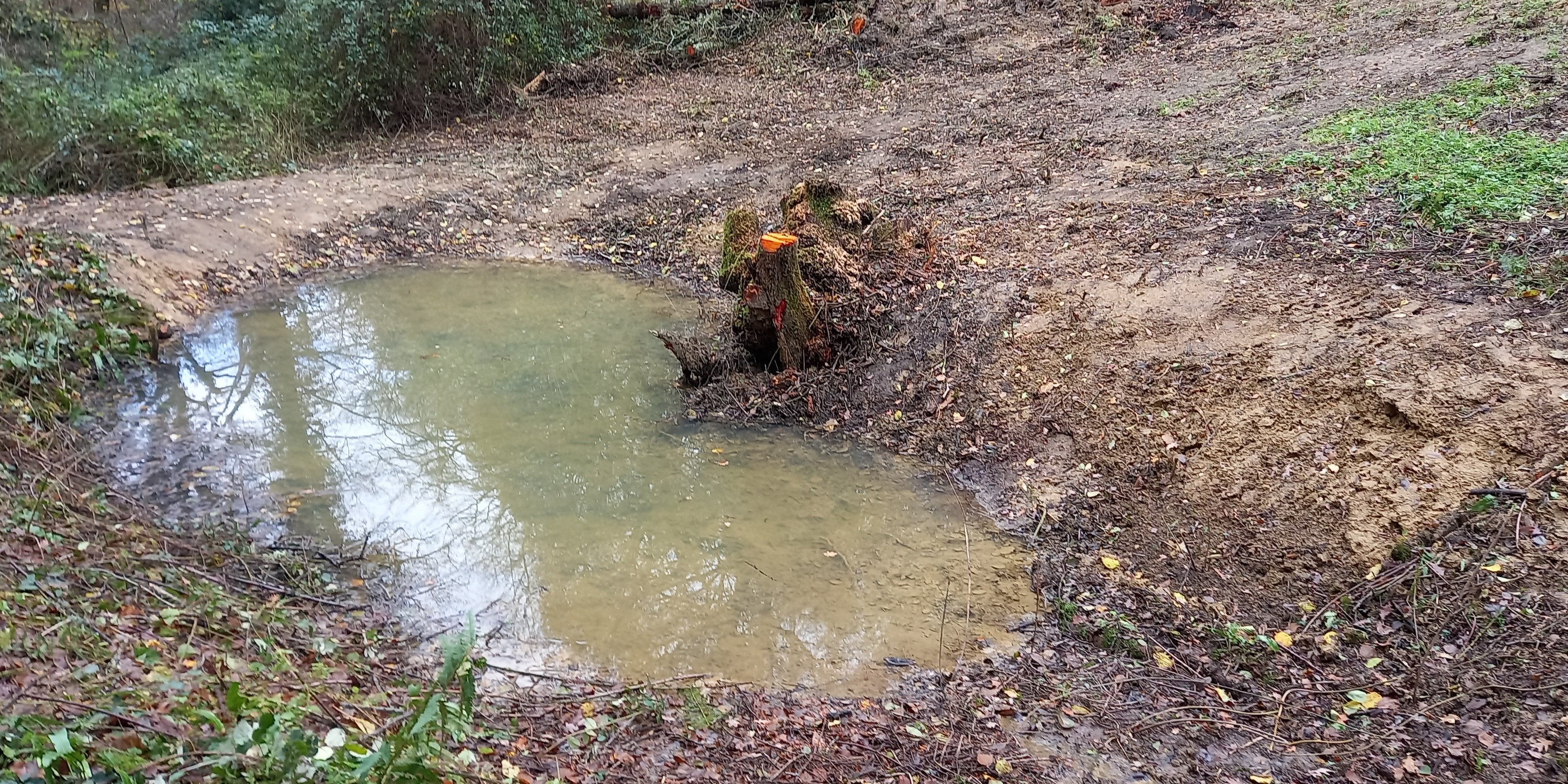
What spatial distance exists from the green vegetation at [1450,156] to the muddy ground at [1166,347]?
0.27 meters

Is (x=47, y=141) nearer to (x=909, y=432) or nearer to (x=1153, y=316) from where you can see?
(x=909, y=432)

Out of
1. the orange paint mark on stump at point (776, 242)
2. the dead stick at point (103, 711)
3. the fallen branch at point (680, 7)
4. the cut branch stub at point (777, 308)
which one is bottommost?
the cut branch stub at point (777, 308)

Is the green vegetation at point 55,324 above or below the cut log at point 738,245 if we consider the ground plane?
above

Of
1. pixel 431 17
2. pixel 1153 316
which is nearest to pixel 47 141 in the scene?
pixel 431 17

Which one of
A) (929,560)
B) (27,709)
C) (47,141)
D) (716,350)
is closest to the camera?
(27,709)

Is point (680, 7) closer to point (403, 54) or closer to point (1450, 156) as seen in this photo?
point (403, 54)

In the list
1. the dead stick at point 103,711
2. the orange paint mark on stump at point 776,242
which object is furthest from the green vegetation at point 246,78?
the dead stick at point 103,711

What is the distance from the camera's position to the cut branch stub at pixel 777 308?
634 centimetres

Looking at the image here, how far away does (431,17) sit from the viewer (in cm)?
1237

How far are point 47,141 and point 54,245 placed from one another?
3342mm

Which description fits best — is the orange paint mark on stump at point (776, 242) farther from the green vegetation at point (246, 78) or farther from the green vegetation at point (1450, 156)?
the green vegetation at point (246, 78)

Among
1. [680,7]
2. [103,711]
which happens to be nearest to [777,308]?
[103,711]

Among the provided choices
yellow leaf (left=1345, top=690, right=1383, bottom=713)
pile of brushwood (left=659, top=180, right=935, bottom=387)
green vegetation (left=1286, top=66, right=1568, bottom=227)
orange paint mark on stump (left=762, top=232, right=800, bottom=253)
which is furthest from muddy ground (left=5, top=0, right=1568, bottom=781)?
orange paint mark on stump (left=762, top=232, right=800, bottom=253)

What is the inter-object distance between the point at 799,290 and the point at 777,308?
21cm
